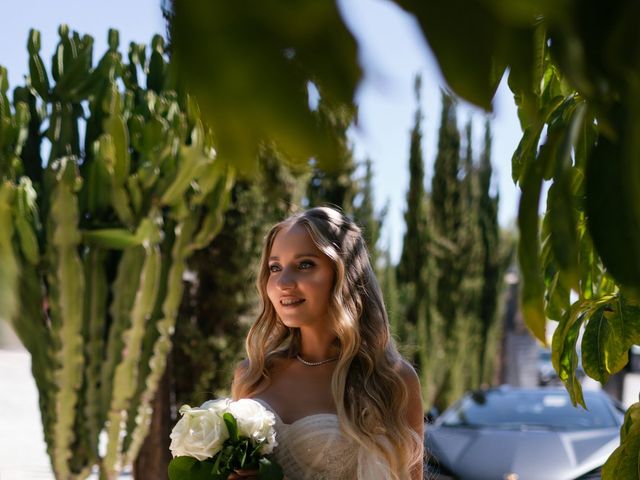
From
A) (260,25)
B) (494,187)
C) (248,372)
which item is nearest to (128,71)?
(248,372)

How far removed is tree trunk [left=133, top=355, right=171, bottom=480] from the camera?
7.98m

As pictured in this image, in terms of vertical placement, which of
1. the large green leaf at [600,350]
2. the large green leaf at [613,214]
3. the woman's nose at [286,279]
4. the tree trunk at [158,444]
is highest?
the large green leaf at [613,214]

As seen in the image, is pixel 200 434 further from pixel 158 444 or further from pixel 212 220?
pixel 158 444

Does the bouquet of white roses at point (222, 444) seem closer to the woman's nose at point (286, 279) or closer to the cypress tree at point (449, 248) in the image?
the woman's nose at point (286, 279)

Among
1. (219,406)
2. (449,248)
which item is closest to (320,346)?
(219,406)

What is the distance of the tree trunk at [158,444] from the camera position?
7.98 meters

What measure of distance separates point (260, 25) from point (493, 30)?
0.41 feet

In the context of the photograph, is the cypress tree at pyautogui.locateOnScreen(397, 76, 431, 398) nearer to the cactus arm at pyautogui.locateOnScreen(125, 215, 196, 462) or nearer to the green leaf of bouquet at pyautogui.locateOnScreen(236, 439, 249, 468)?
the cactus arm at pyautogui.locateOnScreen(125, 215, 196, 462)

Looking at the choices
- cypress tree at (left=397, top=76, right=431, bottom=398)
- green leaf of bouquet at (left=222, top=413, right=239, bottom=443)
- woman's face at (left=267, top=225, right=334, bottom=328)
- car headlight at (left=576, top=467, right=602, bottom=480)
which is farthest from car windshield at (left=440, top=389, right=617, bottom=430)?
cypress tree at (left=397, top=76, right=431, bottom=398)

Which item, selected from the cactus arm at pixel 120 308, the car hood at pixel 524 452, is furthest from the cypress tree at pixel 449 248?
the cactus arm at pixel 120 308

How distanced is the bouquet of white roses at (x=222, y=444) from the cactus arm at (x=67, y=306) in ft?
12.4

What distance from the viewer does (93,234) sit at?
6633 mm

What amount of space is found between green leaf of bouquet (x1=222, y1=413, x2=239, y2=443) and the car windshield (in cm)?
489

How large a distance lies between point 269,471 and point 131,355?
4.21 m
